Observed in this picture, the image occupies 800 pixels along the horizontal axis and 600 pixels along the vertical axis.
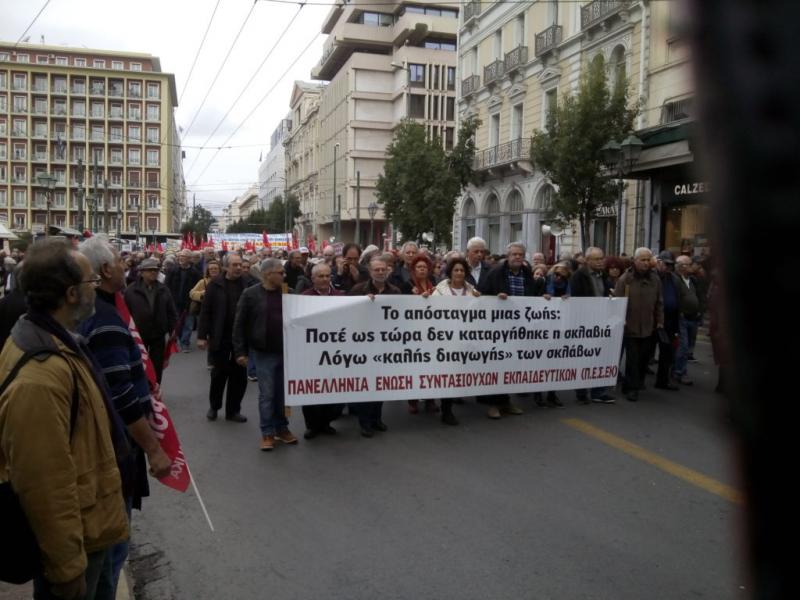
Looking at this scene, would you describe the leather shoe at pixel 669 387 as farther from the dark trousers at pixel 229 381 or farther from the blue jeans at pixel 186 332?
the blue jeans at pixel 186 332

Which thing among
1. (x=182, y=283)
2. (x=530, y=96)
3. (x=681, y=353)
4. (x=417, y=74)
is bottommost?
(x=681, y=353)

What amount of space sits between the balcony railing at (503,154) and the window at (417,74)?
2819 cm

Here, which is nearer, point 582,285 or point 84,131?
point 582,285

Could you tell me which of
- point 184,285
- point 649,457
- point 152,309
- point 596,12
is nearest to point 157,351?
point 152,309

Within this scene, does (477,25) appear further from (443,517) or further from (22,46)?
(22,46)

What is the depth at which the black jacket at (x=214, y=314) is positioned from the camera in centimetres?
789

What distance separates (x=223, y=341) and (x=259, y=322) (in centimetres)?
128

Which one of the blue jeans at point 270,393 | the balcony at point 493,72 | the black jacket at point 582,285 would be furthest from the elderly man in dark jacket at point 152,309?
the balcony at point 493,72

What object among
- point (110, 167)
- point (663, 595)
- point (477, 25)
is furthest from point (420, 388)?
point (110, 167)

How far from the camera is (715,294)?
385 millimetres

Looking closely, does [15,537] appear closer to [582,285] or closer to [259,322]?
[259,322]

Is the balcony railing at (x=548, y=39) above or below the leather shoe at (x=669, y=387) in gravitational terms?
above

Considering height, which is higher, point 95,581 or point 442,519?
point 95,581

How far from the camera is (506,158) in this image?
32.3 meters
